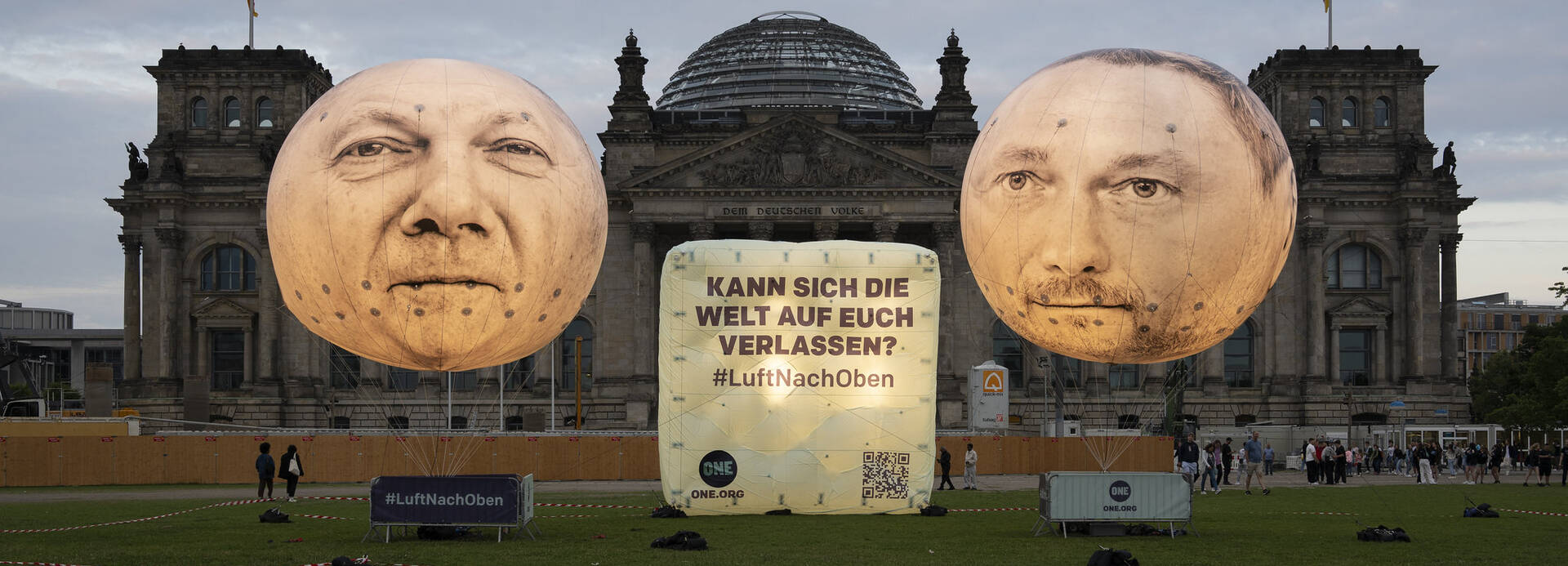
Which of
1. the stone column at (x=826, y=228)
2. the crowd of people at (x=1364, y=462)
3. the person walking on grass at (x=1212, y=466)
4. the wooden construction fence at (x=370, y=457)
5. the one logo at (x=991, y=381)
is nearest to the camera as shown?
the person walking on grass at (x=1212, y=466)

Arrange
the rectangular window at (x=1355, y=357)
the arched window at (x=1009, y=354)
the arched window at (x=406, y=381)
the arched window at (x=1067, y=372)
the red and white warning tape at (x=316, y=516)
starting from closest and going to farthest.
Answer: the red and white warning tape at (x=316, y=516)
the arched window at (x=406, y=381)
the arched window at (x=1067, y=372)
the rectangular window at (x=1355, y=357)
the arched window at (x=1009, y=354)

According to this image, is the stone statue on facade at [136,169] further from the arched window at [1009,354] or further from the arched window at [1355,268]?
the arched window at [1355,268]

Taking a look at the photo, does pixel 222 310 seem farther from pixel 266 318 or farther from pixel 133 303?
pixel 133 303

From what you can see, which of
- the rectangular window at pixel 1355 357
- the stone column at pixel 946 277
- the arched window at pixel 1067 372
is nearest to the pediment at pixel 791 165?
the stone column at pixel 946 277

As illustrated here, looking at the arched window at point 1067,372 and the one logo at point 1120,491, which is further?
the arched window at point 1067,372

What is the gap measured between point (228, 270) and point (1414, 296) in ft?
200

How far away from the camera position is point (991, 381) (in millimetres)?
64125

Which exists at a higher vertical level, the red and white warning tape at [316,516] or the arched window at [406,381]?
the arched window at [406,381]

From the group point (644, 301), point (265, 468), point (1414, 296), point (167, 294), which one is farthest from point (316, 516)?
point (1414, 296)

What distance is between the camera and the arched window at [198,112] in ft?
270

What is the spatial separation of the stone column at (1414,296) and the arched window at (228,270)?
2338 inches

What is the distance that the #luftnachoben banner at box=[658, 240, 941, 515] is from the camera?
97.9ft

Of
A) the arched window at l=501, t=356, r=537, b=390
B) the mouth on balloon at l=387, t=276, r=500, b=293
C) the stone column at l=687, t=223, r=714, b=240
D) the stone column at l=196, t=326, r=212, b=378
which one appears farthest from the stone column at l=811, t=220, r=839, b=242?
the mouth on balloon at l=387, t=276, r=500, b=293

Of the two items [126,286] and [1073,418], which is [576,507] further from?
[126,286]
